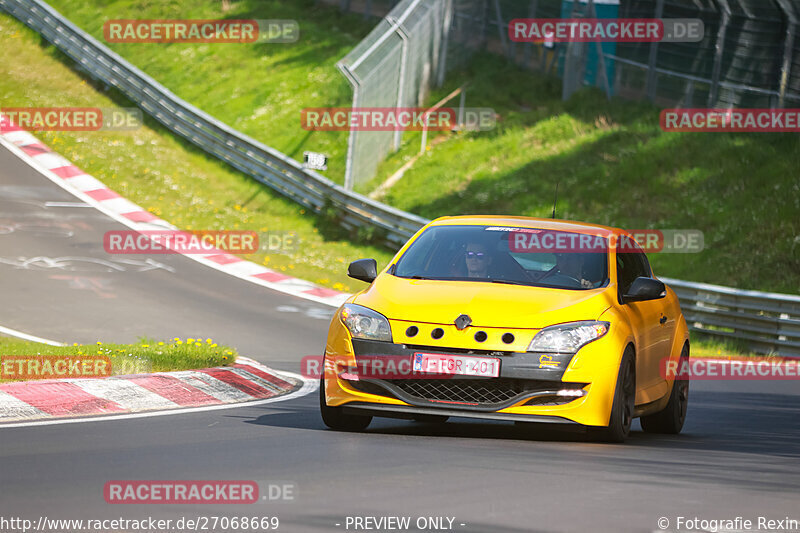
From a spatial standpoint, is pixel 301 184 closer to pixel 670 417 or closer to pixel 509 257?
pixel 670 417

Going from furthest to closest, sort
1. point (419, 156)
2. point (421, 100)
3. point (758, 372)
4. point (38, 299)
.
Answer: point (421, 100), point (419, 156), point (38, 299), point (758, 372)

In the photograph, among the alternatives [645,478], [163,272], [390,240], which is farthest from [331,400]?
[390,240]

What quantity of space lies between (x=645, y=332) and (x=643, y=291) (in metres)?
0.48

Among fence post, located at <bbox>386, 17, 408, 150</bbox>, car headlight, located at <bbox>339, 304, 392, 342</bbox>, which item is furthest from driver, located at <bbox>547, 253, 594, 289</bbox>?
fence post, located at <bbox>386, 17, 408, 150</bbox>

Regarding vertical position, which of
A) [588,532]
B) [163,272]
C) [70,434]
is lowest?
[163,272]

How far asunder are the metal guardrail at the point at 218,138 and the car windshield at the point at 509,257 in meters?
15.2

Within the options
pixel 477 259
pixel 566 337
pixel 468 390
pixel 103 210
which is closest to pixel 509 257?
pixel 477 259

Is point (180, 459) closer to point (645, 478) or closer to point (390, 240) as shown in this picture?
point (645, 478)

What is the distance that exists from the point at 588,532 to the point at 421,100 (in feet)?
94.0

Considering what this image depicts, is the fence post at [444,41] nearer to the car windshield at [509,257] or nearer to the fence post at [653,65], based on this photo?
the fence post at [653,65]

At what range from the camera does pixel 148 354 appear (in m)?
11.7

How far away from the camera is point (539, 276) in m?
9.54

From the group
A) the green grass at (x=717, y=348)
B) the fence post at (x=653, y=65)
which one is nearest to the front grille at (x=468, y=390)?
the green grass at (x=717, y=348)

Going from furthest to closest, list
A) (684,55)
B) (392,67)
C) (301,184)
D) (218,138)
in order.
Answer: (218,138)
(392,67)
(301,184)
(684,55)
